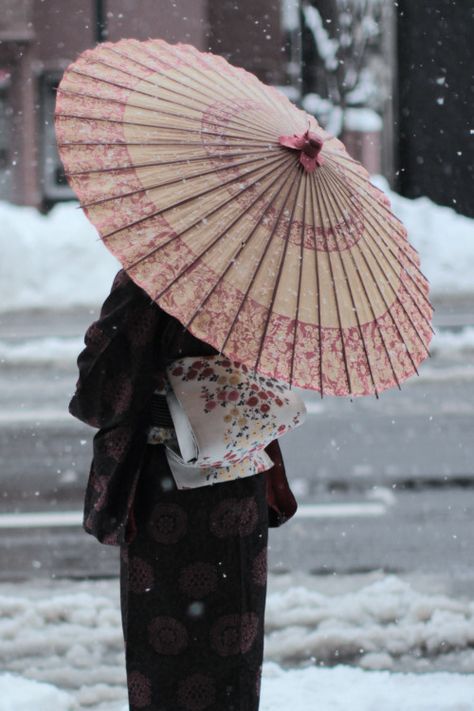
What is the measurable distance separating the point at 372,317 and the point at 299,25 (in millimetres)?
15819

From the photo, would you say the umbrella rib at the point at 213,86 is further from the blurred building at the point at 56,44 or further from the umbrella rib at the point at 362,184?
the blurred building at the point at 56,44

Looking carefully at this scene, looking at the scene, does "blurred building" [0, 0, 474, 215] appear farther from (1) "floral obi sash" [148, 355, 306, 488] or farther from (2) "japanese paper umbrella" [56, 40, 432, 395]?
(1) "floral obi sash" [148, 355, 306, 488]

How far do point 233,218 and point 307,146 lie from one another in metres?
0.22

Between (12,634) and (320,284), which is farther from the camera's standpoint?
(12,634)

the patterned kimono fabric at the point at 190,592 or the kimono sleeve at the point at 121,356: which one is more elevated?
the kimono sleeve at the point at 121,356

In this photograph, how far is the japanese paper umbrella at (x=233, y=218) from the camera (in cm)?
213

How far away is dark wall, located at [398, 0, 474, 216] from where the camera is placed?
16312mm

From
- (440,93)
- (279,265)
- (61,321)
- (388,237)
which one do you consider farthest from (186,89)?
(440,93)

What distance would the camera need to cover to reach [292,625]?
4348 millimetres

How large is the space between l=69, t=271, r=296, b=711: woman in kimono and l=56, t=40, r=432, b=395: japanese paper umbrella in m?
0.16

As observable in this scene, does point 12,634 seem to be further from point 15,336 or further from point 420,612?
point 15,336

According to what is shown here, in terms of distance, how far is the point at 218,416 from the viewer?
226 cm

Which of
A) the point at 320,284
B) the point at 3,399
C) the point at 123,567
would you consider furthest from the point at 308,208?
the point at 3,399

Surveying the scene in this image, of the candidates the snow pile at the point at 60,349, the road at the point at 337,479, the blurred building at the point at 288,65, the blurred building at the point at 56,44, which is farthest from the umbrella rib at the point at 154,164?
the blurred building at the point at 56,44
